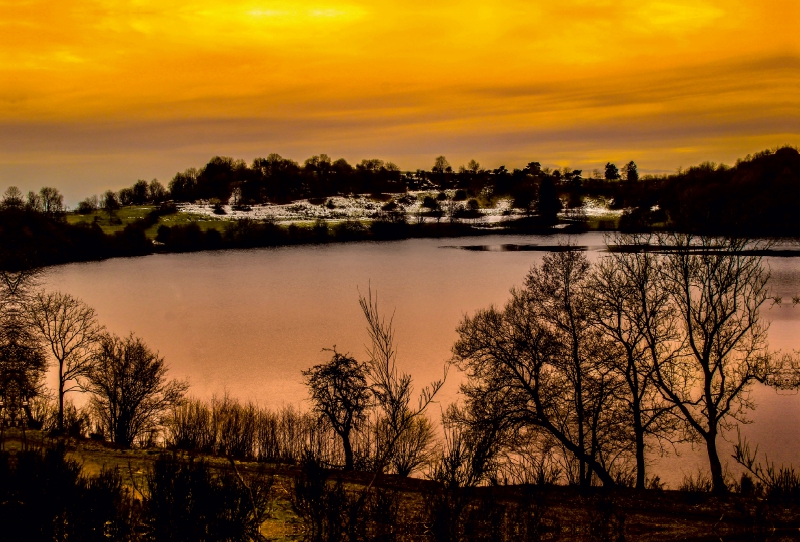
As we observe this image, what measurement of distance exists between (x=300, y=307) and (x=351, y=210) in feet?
285

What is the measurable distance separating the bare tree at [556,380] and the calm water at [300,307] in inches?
149

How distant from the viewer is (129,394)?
29.5m

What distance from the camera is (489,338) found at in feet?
72.2

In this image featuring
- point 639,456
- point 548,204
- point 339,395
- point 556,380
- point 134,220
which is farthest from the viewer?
point 548,204

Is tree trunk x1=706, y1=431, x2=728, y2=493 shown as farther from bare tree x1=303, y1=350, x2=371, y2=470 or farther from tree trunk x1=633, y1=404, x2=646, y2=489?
bare tree x1=303, y1=350, x2=371, y2=470

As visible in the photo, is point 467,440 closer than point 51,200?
Yes

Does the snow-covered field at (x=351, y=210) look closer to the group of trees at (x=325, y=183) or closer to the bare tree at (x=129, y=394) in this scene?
the group of trees at (x=325, y=183)

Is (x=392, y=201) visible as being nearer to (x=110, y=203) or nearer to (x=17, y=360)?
(x=110, y=203)

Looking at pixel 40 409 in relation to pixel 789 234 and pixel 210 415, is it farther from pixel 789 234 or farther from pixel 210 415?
pixel 789 234

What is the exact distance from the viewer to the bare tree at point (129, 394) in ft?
94.8

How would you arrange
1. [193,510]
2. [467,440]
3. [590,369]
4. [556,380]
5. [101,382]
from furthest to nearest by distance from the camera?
[101,382]
[556,380]
[590,369]
[467,440]
[193,510]

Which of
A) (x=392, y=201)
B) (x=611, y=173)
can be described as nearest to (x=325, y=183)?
(x=392, y=201)

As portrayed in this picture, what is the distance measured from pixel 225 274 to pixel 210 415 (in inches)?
1772

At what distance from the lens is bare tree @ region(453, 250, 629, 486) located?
20.1 metres
